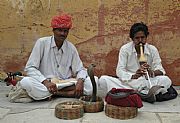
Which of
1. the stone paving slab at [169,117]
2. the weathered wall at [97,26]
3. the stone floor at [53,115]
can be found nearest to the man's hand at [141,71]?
the stone floor at [53,115]

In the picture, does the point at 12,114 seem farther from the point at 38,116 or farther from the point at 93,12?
the point at 93,12

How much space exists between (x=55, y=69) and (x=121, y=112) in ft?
4.81

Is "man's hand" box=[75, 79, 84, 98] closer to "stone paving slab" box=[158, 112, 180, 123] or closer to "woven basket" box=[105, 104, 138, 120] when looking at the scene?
"woven basket" box=[105, 104, 138, 120]

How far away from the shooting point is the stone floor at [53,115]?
427 centimetres

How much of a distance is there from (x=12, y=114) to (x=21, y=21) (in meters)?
2.35

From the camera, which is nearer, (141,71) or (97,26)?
(141,71)

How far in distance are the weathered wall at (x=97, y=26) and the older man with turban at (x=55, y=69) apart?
1.02m

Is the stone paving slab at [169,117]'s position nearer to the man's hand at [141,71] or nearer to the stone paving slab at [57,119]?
the stone paving slab at [57,119]

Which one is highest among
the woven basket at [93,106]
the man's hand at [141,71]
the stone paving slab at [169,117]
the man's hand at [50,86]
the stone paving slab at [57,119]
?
the man's hand at [141,71]

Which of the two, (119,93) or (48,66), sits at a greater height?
(48,66)

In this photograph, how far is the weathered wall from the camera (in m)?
6.23

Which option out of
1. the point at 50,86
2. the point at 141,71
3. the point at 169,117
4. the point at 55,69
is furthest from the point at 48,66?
the point at 169,117

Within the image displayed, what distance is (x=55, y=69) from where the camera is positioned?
17.6 ft

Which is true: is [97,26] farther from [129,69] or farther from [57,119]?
[57,119]
